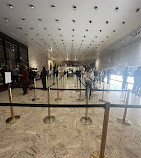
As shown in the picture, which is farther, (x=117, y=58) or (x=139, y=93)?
(x=117, y=58)

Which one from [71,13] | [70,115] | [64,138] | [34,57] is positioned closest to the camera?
[64,138]

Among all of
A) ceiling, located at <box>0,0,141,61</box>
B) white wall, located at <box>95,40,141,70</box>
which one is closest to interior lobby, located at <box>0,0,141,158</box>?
ceiling, located at <box>0,0,141,61</box>

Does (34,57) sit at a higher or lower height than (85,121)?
higher

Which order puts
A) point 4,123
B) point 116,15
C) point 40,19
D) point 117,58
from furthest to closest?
point 117,58
point 40,19
point 116,15
point 4,123

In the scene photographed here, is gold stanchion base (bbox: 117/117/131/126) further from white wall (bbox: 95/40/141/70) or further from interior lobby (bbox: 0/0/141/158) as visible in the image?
white wall (bbox: 95/40/141/70)

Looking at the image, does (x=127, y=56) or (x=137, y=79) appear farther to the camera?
(x=127, y=56)

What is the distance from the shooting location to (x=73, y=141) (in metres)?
1.89

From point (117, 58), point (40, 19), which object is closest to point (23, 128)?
point (40, 19)

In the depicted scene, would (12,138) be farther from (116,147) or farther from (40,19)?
(40,19)

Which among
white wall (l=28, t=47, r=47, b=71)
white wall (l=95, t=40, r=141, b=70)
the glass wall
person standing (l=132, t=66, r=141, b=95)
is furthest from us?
white wall (l=28, t=47, r=47, b=71)

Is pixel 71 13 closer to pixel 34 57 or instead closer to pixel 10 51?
pixel 10 51

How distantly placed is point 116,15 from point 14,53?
1100 cm

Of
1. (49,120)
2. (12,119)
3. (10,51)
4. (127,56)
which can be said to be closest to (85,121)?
(49,120)

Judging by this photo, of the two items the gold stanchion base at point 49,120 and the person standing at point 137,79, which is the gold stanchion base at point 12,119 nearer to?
the gold stanchion base at point 49,120
